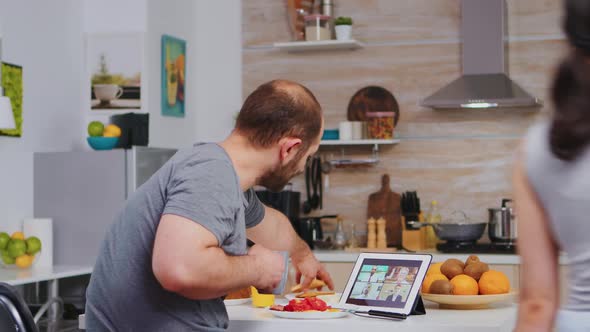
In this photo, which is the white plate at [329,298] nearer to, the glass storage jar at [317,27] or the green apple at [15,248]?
the green apple at [15,248]

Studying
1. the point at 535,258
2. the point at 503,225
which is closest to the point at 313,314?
the point at 535,258

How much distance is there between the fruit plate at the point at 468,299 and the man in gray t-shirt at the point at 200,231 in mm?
651

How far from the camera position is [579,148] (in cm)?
132

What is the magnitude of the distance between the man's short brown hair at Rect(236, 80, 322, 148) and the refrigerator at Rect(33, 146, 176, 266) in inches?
105

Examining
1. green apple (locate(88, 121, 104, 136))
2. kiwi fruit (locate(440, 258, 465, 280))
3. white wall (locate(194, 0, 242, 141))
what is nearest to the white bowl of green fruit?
green apple (locate(88, 121, 104, 136))

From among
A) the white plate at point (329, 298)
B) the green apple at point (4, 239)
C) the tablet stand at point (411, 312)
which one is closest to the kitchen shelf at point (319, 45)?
the green apple at point (4, 239)

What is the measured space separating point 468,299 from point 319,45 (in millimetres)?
3153

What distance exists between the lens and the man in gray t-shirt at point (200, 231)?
6.35 ft

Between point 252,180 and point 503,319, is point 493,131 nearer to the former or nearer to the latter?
point 503,319

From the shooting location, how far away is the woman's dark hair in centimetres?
128

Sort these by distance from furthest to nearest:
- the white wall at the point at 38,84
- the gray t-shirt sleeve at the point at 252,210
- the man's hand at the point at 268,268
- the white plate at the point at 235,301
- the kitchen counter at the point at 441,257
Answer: the kitchen counter at the point at 441,257 → the white wall at the point at 38,84 → the white plate at the point at 235,301 → the gray t-shirt sleeve at the point at 252,210 → the man's hand at the point at 268,268

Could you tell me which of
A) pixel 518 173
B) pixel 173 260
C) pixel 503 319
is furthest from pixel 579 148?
pixel 503 319

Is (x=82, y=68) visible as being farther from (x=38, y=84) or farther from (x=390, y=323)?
(x=390, y=323)

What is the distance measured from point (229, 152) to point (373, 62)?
360 cm
